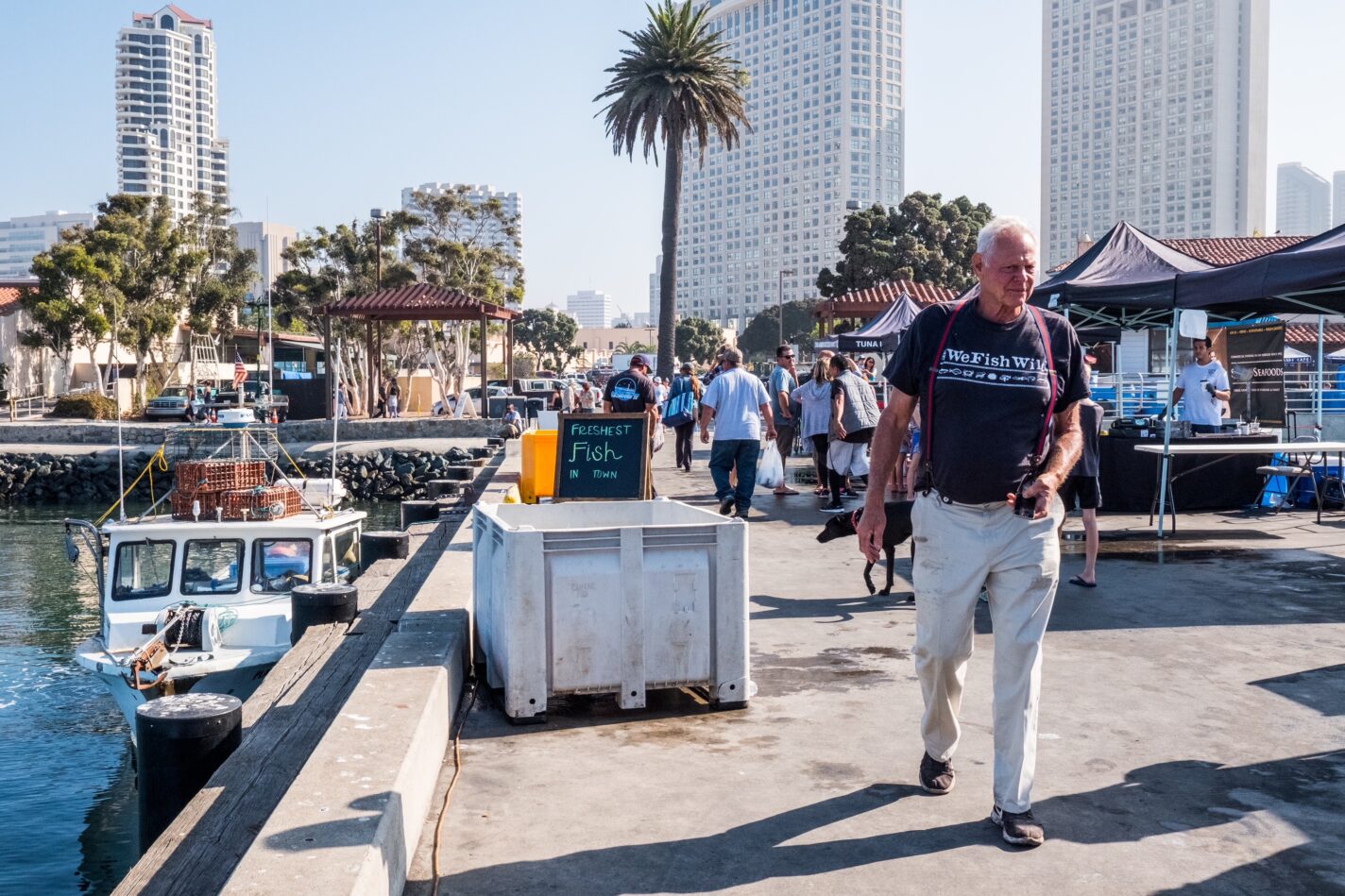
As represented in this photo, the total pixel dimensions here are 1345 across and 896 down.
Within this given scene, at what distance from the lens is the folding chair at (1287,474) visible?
44.6ft

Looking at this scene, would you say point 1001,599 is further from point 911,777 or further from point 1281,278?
point 1281,278

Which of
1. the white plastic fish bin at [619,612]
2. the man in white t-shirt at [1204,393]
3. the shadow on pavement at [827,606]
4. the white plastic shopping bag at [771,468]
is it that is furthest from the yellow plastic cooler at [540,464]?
the man in white t-shirt at [1204,393]

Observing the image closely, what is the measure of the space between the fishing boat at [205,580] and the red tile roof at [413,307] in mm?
20759

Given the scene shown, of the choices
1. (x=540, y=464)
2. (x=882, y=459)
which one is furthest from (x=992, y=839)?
(x=540, y=464)

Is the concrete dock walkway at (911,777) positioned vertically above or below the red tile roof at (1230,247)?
below

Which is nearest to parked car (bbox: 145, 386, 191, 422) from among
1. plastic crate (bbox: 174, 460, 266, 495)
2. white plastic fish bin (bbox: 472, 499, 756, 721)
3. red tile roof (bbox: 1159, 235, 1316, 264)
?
plastic crate (bbox: 174, 460, 266, 495)

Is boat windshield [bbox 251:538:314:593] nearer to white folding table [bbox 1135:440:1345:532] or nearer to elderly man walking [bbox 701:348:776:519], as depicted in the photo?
elderly man walking [bbox 701:348:776:519]

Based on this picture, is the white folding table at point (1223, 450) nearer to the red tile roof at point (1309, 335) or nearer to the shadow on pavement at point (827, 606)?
the shadow on pavement at point (827, 606)

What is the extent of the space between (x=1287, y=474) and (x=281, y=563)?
37.1ft

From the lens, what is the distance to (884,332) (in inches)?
882

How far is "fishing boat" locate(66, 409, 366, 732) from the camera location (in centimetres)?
1162

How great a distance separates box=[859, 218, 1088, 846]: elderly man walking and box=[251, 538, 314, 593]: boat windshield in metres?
9.71

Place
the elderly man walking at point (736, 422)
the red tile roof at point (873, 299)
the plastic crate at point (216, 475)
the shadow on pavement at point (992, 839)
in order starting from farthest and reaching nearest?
the red tile roof at point (873, 299) < the plastic crate at point (216, 475) < the elderly man walking at point (736, 422) < the shadow on pavement at point (992, 839)

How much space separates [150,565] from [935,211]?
208 feet
